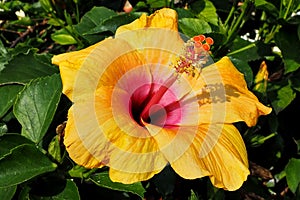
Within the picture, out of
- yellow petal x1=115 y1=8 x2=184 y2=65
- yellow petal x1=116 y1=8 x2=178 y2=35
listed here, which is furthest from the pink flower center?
yellow petal x1=116 y1=8 x2=178 y2=35

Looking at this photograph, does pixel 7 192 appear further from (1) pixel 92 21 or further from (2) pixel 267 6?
(2) pixel 267 6

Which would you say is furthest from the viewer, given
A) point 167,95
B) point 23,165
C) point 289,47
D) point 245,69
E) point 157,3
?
point 157,3

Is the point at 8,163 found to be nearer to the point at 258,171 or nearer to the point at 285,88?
the point at 258,171

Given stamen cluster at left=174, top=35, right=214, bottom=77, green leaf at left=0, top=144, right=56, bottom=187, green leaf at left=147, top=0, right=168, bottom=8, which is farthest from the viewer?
green leaf at left=147, top=0, right=168, bottom=8

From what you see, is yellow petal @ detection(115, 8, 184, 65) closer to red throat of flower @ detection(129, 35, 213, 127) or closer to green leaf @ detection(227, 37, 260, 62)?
red throat of flower @ detection(129, 35, 213, 127)

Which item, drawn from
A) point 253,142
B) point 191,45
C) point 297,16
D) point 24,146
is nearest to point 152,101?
point 191,45

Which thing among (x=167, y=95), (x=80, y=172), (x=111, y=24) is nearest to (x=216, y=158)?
(x=167, y=95)
